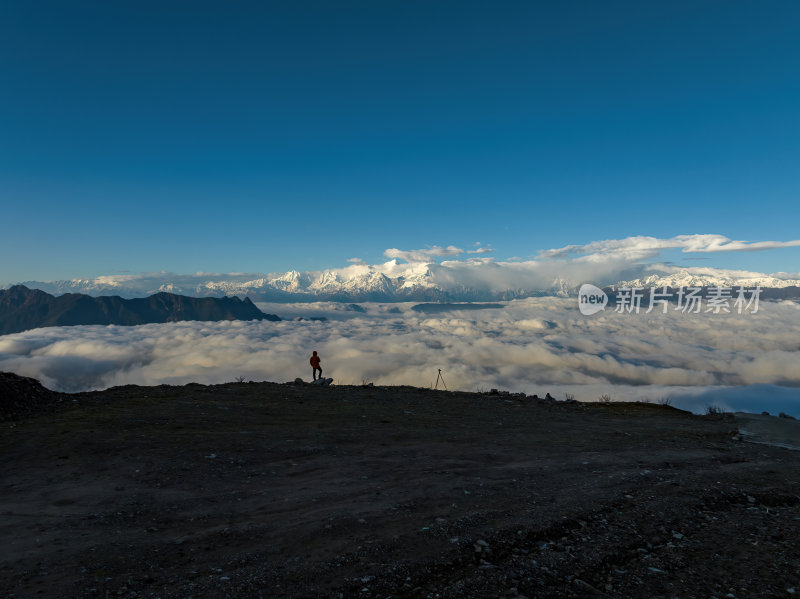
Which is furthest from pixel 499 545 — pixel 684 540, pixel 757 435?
pixel 757 435

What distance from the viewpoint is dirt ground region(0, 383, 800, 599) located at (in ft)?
18.0

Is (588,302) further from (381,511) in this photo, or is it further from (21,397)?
(21,397)

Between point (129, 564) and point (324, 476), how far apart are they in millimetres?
4744

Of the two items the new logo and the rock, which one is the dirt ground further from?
the new logo

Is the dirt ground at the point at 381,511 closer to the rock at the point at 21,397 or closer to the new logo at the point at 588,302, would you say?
the rock at the point at 21,397

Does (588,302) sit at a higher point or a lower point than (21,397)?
higher

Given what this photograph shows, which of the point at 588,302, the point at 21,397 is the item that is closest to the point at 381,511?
the point at 21,397

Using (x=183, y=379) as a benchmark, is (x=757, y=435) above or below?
above

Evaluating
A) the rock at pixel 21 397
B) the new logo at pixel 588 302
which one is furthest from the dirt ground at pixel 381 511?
the new logo at pixel 588 302

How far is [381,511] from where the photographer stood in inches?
306

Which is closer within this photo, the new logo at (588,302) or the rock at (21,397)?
the rock at (21,397)

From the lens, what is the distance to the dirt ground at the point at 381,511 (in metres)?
5.50

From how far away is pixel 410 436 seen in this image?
1468 centimetres

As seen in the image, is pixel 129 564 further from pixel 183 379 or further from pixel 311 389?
pixel 183 379
